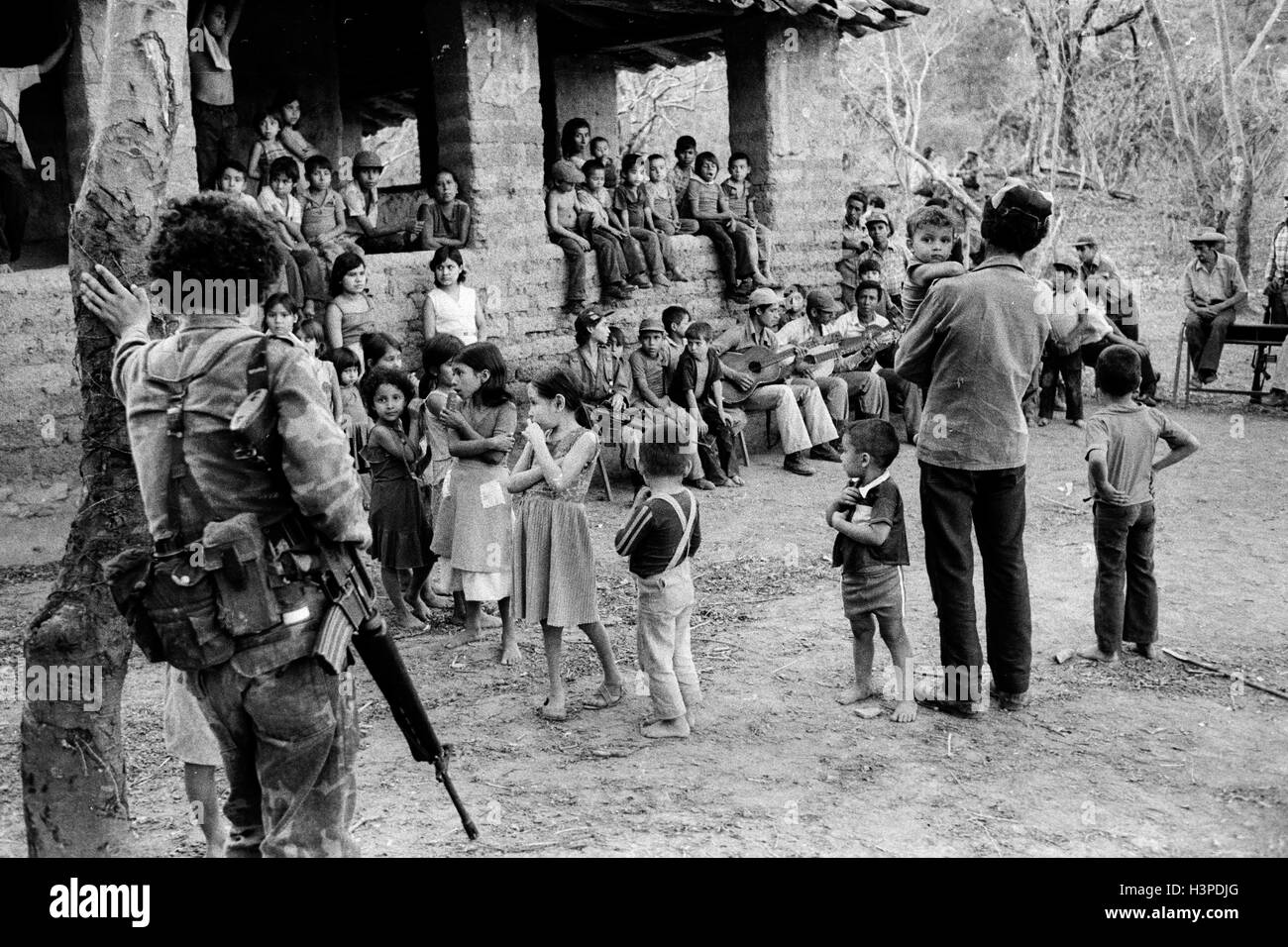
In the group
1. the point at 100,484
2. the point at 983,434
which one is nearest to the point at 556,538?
the point at 983,434

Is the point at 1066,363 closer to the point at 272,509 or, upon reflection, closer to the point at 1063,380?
the point at 1063,380

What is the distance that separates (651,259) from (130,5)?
707 cm

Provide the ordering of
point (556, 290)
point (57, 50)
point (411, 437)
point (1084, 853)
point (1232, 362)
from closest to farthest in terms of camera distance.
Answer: point (1084, 853), point (411, 437), point (57, 50), point (556, 290), point (1232, 362)

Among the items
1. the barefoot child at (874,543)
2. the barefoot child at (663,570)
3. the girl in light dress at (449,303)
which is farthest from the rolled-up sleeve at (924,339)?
the girl in light dress at (449,303)

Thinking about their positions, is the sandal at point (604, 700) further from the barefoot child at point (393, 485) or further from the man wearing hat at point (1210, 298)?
the man wearing hat at point (1210, 298)

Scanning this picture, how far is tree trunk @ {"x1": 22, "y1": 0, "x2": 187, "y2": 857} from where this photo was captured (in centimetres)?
368

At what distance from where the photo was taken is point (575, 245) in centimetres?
1007

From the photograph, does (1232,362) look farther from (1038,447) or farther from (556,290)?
(556,290)

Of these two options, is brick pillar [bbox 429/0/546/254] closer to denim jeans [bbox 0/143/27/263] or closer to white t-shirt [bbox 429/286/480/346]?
white t-shirt [bbox 429/286/480/346]

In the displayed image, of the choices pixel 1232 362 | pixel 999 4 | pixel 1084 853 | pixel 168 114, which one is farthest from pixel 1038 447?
pixel 999 4

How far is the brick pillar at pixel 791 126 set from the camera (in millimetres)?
11438

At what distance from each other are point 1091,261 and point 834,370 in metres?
3.18

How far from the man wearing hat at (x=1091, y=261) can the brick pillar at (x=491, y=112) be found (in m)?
5.25

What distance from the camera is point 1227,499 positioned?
890 centimetres
